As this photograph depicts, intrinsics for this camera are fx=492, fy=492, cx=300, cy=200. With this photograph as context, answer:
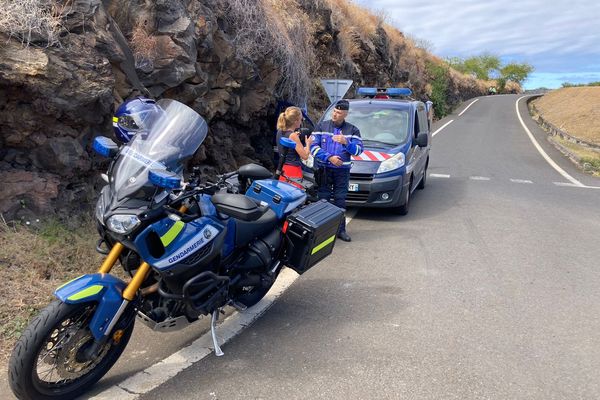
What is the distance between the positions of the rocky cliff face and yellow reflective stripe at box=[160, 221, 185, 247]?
269cm

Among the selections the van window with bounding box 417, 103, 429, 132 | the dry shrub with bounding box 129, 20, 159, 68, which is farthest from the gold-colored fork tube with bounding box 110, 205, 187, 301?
the van window with bounding box 417, 103, 429, 132

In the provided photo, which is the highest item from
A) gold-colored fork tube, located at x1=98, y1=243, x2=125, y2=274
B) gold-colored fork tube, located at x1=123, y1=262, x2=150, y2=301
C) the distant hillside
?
gold-colored fork tube, located at x1=98, y1=243, x2=125, y2=274

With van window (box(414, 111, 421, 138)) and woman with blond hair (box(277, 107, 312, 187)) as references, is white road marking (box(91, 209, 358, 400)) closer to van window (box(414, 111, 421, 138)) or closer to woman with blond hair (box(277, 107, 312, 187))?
woman with blond hair (box(277, 107, 312, 187))

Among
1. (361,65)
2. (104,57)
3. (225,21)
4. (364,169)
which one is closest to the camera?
(104,57)

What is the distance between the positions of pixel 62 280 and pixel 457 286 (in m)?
3.87

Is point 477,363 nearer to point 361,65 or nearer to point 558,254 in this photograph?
point 558,254

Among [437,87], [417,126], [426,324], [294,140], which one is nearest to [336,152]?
[294,140]

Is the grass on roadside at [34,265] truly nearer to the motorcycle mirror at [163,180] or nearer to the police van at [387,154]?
the motorcycle mirror at [163,180]

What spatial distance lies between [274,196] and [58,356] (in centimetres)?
198

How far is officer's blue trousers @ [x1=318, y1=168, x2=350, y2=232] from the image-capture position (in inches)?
262

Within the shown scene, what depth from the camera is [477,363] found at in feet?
12.0

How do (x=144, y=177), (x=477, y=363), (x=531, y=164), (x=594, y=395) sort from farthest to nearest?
(x=531, y=164) → (x=477, y=363) → (x=594, y=395) → (x=144, y=177)

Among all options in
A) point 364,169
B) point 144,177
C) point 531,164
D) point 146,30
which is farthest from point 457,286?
point 531,164

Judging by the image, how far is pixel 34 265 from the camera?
447cm
